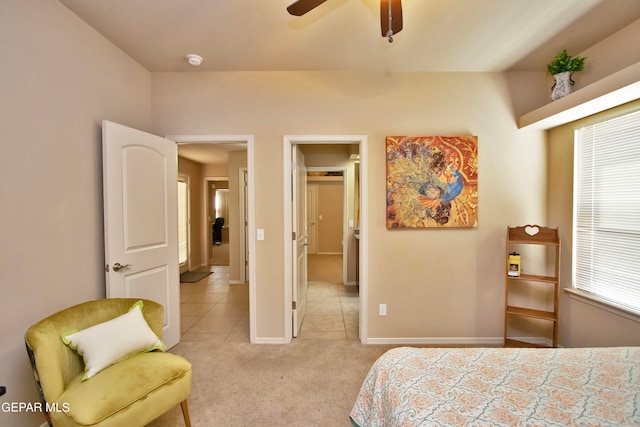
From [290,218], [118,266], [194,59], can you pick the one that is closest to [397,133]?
[290,218]

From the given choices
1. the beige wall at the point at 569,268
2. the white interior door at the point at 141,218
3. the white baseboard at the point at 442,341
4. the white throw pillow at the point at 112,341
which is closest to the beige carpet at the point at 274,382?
the white baseboard at the point at 442,341

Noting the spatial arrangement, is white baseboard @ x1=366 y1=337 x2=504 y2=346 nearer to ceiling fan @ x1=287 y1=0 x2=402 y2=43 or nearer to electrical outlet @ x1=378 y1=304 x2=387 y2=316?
electrical outlet @ x1=378 y1=304 x2=387 y2=316

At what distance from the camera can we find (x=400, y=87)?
2.52 meters

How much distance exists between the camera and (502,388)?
41.6 inches

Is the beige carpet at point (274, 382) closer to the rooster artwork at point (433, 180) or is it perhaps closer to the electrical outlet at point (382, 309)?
the electrical outlet at point (382, 309)

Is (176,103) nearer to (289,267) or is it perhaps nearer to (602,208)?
(289,267)

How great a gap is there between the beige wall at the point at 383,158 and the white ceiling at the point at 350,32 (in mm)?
184

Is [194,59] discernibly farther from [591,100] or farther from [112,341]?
[591,100]

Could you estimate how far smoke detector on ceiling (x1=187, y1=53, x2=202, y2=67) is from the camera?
7.35 ft

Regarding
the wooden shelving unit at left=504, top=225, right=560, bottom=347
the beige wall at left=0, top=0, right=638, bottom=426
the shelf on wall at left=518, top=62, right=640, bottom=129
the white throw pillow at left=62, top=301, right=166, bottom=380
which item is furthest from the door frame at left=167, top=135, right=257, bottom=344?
the shelf on wall at left=518, top=62, right=640, bottom=129

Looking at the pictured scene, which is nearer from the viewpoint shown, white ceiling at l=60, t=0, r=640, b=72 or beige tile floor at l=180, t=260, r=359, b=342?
white ceiling at l=60, t=0, r=640, b=72

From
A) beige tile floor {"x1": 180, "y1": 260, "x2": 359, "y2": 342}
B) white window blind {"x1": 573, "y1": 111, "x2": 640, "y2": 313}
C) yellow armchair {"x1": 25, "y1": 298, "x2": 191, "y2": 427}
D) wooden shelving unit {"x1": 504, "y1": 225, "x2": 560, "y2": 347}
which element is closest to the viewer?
yellow armchair {"x1": 25, "y1": 298, "x2": 191, "y2": 427}

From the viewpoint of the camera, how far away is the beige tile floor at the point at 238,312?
9.06ft

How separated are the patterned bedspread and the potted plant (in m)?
1.97
